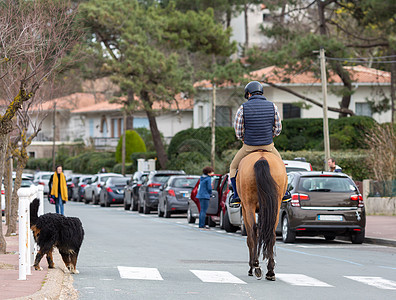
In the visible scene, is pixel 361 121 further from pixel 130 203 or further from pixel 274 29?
pixel 130 203

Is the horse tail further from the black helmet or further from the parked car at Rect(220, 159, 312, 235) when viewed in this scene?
the parked car at Rect(220, 159, 312, 235)

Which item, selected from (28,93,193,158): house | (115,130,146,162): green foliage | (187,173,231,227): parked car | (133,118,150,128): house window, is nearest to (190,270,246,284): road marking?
(187,173,231,227): parked car

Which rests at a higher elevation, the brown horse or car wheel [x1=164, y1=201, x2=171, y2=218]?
the brown horse

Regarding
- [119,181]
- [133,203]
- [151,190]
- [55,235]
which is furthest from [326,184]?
[119,181]

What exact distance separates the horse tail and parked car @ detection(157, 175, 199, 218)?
19.8 metres

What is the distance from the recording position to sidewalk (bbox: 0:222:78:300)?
9539mm

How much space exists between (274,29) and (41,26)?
3280 cm

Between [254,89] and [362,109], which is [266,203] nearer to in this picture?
[254,89]

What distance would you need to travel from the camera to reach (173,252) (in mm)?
16750

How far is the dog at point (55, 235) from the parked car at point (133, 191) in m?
24.5

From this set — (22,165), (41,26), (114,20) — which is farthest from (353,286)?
(114,20)

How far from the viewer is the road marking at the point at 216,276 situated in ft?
38.5

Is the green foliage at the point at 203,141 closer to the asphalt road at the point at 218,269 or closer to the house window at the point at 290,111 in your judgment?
the house window at the point at 290,111

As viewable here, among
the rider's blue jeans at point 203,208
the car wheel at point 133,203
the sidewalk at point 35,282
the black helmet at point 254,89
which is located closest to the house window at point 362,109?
the car wheel at point 133,203
